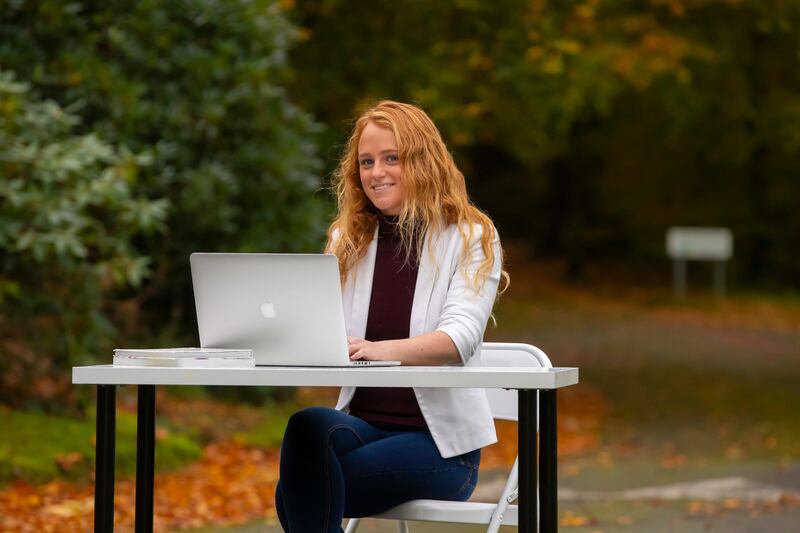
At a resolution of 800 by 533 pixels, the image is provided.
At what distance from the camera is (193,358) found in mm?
3383

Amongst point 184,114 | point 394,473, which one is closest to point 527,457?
point 394,473

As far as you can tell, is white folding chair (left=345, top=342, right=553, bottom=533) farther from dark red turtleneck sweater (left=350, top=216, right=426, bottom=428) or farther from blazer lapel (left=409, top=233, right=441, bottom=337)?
blazer lapel (left=409, top=233, right=441, bottom=337)

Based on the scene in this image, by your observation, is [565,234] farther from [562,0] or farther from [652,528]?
[652,528]

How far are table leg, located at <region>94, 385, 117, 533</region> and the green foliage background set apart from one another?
2.32 meters

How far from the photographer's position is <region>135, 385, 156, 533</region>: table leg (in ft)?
12.5

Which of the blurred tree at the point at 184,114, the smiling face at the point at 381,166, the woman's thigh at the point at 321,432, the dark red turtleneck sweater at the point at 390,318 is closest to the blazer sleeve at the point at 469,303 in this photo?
the dark red turtleneck sweater at the point at 390,318

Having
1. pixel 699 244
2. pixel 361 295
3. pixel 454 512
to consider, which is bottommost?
pixel 699 244

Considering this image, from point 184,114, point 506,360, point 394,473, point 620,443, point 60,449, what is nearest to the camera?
point 394,473

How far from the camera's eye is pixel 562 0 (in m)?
13.4

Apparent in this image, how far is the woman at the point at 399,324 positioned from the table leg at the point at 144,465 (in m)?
0.34

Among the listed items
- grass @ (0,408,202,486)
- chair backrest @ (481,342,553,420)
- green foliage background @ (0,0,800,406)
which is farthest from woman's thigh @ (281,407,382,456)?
grass @ (0,408,202,486)

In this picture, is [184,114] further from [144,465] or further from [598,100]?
[598,100]

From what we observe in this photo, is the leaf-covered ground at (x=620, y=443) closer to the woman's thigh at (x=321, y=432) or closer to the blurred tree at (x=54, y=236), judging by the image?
the blurred tree at (x=54, y=236)

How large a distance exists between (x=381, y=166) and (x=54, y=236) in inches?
153
